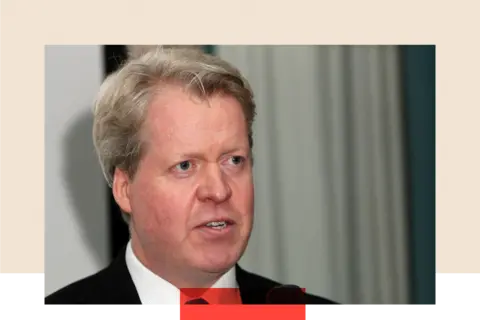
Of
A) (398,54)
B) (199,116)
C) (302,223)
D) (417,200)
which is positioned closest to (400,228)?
(417,200)

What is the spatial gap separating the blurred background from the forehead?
0.56 feet

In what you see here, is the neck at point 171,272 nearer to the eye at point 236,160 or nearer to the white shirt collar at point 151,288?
the white shirt collar at point 151,288

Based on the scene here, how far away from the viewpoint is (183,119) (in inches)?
117

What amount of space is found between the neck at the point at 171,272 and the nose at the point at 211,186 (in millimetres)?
269

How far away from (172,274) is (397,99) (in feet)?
3.42

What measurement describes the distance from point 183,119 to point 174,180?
22cm

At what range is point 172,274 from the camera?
9.94 ft

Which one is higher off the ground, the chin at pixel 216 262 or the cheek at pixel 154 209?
the cheek at pixel 154 209

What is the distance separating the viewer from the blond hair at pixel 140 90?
2992mm

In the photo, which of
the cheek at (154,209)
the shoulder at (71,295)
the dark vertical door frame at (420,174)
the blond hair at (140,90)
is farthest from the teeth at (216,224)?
the dark vertical door frame at (420,174)

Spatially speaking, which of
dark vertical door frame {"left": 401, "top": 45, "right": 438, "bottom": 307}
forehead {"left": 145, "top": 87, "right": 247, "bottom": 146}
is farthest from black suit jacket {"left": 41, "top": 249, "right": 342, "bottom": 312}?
dark vertical door frame {"left": 401, "top": 45, "right": 438, "bottom": 307}

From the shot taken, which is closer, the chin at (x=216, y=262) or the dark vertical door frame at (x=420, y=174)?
the chin at (x=216, y=262)

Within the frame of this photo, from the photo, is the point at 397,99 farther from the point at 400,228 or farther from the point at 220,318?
the point at 220,318

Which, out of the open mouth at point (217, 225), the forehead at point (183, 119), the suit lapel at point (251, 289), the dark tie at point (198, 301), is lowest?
the dark tie at point (198, 301)
